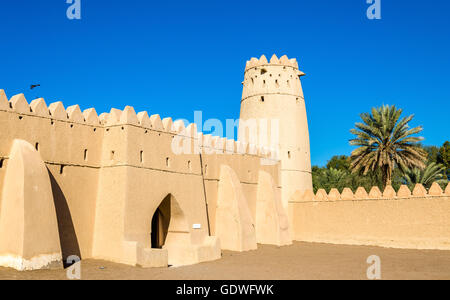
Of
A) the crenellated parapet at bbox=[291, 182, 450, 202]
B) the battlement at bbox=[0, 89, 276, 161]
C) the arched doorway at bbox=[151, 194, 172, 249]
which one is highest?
the battlement at bbox=[0, 89, 276, 161]

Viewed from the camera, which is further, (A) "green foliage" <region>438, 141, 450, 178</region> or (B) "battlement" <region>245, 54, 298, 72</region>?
(A) "green foliage" <region>438, 141, 450, 178</region>

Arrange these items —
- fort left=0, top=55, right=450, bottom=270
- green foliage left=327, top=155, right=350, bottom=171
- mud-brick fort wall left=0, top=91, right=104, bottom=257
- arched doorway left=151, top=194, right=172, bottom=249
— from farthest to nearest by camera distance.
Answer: green foliage left=327, top=155, right=350, bottom=171
arched doorway left=151, top=194, right=172, bottom=249
mud-brick fort wall left=0, top=91, right=104, bottom=257
fort left=0, top=55, right=450, bottom=270

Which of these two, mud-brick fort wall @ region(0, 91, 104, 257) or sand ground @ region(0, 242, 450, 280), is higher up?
mud-brick fort wall @ region(0, 91, 104, 257)

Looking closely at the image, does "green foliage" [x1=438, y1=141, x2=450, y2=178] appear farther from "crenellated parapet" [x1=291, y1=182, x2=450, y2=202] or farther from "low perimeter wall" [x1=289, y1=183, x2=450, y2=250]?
"low perimeter wall" [x1=289, y1=183, x2=450, y2=250]

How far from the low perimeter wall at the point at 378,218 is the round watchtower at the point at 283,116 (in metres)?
2.04

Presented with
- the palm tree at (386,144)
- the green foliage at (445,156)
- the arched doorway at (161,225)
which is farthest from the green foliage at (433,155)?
the arched doorway at (161,225)

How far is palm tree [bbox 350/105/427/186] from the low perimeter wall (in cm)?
265

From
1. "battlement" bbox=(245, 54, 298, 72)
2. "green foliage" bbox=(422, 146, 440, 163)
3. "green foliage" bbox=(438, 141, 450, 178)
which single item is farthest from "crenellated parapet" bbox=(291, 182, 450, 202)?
"green foliage" bbox=(422, 146, 440, 163)

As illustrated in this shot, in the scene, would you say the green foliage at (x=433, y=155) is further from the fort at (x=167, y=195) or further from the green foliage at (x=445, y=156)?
the fort at (x=167, y=195)

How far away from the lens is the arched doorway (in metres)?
17.4

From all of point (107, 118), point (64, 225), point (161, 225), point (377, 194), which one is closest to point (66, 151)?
point (107, 118)

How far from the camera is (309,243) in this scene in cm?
2162

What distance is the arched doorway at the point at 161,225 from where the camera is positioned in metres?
17.4
